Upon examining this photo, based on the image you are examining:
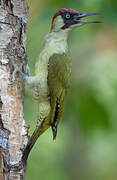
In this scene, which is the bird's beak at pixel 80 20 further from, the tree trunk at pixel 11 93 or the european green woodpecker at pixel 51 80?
the tree trunk at pixel 11 93

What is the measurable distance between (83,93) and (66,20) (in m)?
0.83

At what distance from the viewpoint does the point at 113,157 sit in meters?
6.08

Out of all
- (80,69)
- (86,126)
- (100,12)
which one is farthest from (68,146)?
(100,12)

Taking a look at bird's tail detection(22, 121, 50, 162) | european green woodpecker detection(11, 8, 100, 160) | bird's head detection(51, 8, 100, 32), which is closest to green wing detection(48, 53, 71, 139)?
european green woodpecker detection(11, 8, 100, 160)

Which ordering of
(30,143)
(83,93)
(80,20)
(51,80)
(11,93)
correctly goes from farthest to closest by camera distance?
(83,93)
(80,20)
(51,80)
(30,143)
(11,93)

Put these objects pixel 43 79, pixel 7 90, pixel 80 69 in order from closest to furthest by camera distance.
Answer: pixel 7 90 → pixel 43 79 → pixel 80 69

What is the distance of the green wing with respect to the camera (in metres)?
3.86

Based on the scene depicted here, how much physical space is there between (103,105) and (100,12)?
101 centimetres

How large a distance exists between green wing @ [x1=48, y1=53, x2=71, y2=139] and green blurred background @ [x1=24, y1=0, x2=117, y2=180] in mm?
385

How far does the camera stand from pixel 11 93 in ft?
10.8

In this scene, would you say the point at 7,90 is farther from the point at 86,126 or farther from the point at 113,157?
the point at 113,157

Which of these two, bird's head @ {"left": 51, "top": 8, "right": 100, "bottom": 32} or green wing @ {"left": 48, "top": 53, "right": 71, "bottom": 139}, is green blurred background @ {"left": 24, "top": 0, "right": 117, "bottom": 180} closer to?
bird's head @ {"left": 51, "top": 8, "right": 100, "bottom": 32}

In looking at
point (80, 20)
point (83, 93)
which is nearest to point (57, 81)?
point (83, 93)

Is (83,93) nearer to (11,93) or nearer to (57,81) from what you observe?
(57,81)
